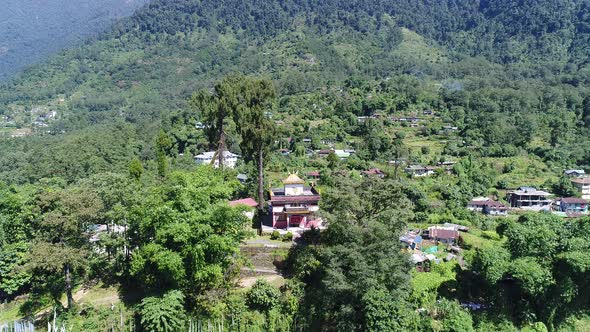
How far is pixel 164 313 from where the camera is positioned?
669 inches

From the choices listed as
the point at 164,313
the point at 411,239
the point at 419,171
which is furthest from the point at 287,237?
the point at 419,171

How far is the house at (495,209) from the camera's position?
126ft

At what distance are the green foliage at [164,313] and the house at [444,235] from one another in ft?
58.6

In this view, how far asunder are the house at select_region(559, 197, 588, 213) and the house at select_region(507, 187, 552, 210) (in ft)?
4.46

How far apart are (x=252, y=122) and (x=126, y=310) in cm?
1371

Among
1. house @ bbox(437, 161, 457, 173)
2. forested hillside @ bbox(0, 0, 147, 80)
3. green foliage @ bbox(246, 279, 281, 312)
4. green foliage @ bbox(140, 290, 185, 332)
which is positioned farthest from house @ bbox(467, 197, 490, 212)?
forested hillside @ bbox(0, 0, 147, 80)

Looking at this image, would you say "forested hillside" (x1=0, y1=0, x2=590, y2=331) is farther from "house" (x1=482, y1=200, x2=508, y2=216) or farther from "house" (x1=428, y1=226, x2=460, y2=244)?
"house" (x1=428, y1=226, x2=460, y2=244)

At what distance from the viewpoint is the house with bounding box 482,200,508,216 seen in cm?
3838

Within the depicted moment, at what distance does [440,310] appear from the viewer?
20.0 meters

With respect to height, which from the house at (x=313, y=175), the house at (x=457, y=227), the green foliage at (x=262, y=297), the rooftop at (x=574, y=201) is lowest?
the rooftop at (x=574, y=201)

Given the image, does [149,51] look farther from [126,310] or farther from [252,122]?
[126,310]

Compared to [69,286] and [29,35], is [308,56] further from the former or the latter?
[29,35]

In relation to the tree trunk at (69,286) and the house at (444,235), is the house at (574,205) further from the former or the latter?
the tree trunk at (69,286)

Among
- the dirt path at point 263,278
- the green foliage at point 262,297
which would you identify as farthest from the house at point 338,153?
the green foliage at point 262,297
